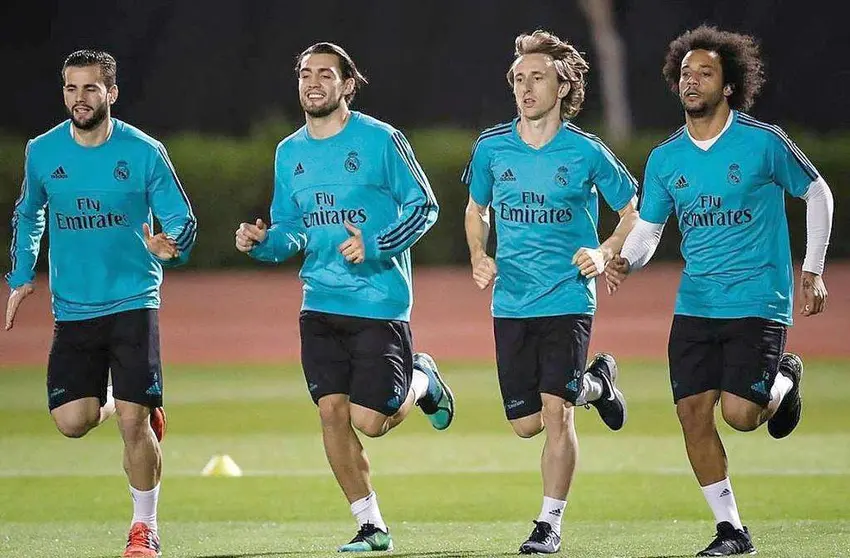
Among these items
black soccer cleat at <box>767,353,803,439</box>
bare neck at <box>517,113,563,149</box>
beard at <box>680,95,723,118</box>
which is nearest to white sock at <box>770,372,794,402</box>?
black soccer cleat at <box>767,353,803,439</box>

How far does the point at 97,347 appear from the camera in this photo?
327 inches

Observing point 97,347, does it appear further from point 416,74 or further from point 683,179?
point 416,74

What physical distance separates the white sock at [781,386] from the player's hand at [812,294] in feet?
2.32

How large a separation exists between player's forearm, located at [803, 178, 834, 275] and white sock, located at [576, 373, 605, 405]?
53.5 inches

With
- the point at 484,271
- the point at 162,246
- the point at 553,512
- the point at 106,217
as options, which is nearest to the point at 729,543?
the point at 553,512

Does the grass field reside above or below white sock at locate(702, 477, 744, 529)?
below

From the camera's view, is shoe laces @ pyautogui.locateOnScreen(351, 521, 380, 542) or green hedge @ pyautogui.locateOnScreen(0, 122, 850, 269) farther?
green hedge @ pyautogui.locateOnScreen(0, 122, 850, 269)

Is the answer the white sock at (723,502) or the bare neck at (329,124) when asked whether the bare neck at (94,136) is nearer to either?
the bare neck at (329,124)

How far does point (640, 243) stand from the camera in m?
8.21

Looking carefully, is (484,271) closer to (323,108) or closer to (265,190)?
(323,108)

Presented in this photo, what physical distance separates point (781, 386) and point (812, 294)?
98cm

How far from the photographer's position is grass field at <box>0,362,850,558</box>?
8.62m

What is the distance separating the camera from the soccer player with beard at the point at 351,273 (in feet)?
27.2

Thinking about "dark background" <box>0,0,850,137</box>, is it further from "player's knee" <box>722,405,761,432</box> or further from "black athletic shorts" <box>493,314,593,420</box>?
"player's knee" <box>722,405,761,432</box>
